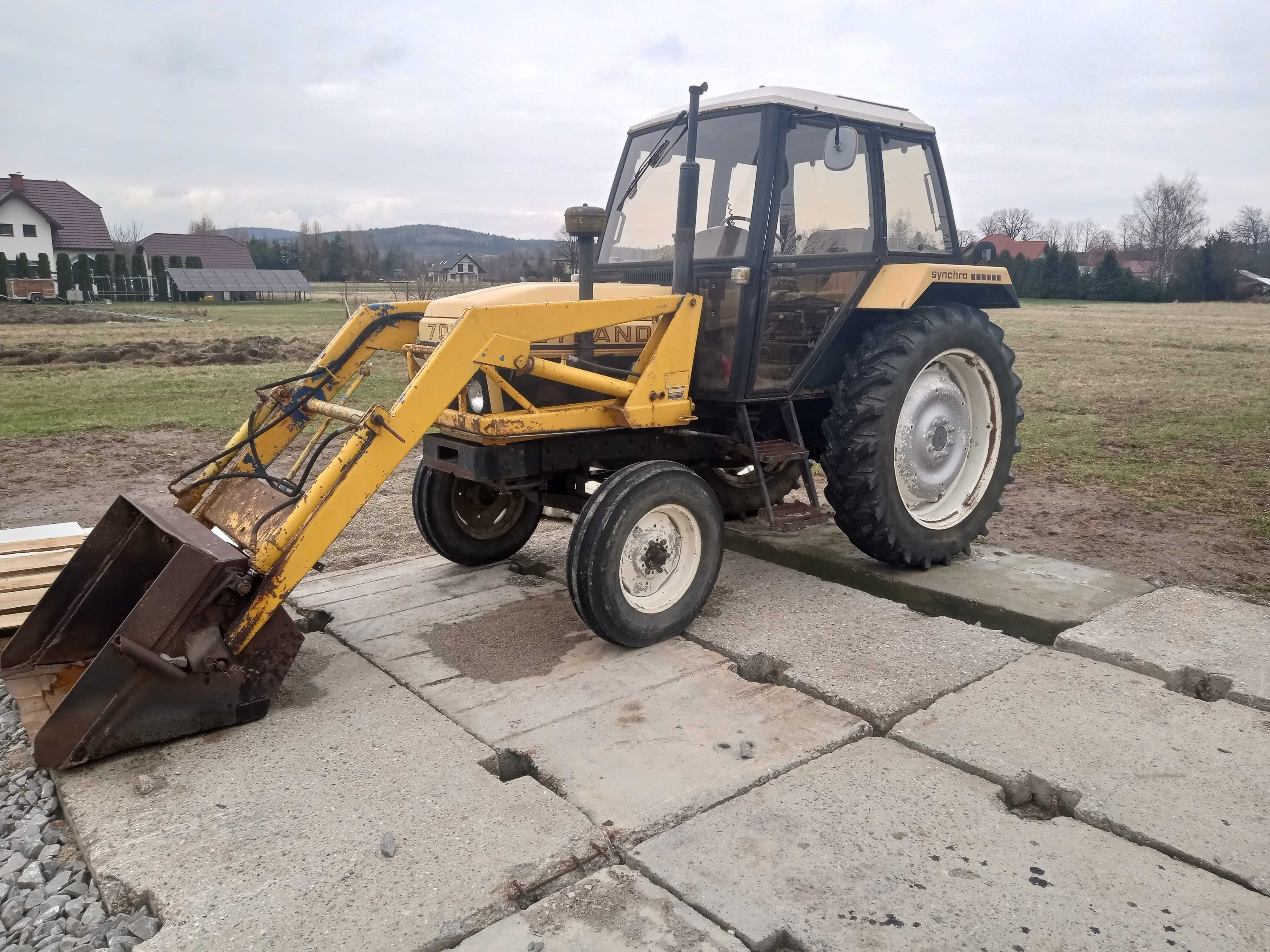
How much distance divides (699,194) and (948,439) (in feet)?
6.35

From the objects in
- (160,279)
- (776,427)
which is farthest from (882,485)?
(160,279)

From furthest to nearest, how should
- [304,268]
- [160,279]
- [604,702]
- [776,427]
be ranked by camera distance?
[304,268] < [160,279] < [776,427] < [604,702]

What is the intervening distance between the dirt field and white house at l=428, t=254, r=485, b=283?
81.1ft

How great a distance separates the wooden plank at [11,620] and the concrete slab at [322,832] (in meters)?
1.47

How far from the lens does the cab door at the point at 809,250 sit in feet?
15.1

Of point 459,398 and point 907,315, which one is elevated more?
point 907,315

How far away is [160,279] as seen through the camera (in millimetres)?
49656

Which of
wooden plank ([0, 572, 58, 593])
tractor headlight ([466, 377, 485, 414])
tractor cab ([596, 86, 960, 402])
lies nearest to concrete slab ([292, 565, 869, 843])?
tractor headlight ([466, 377, 485, 414])

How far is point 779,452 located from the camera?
473cm

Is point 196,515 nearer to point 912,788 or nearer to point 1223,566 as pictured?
point 912,788

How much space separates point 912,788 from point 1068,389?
11.6 meters

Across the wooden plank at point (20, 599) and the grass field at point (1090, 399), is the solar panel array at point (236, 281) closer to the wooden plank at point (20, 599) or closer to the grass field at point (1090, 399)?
the grass field at point (1090, 399)

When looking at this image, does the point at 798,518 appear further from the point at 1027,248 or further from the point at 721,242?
the point at 1027,248

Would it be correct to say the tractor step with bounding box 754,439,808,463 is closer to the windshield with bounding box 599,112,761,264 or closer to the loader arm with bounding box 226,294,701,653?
the loader arm with bounding box 226,294,701,653
